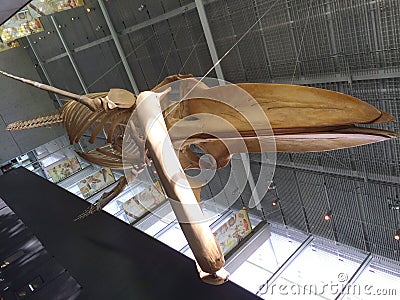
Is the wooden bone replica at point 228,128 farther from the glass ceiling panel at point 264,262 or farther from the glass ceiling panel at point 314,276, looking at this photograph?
the glass ceiling panel at point 264,262

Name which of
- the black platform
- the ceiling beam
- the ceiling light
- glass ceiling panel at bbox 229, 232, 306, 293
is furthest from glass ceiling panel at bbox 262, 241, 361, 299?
the ceiling beam

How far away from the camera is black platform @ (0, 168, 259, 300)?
4.44 metres

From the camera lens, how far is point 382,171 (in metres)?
6.11

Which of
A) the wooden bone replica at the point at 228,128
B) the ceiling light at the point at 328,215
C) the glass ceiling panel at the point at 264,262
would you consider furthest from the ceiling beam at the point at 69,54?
the wooden bone replica at the point at 228,128

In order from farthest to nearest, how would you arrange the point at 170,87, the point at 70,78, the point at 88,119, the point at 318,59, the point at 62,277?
1. the point at 70,78
2. the point at 318,59
3. the point at 62,277
4. the point at 88,119
5. the point at 170,87

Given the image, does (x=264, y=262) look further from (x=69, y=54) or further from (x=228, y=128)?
(x=69, y=54)

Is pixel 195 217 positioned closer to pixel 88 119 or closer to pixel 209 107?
pixel 209 107

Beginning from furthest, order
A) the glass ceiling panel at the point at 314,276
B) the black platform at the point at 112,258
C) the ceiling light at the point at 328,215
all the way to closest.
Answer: the ceiling light at the point at 328,215 → the glass ceiling panel at the point at 314,276 → the black platform at the point at 112,258

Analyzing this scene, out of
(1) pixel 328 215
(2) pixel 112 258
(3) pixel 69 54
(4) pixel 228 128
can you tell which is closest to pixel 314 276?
(1) pixel 328 215

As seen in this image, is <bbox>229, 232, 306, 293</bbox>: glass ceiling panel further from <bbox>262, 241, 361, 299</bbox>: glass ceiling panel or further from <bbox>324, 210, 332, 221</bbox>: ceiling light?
<bbox>324, 210, 332, 221</bbox>: ceiling light

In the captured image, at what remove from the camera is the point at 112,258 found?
5.50 m

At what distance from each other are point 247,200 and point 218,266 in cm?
781


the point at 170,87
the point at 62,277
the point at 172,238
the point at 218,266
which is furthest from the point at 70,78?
the point at 218,266

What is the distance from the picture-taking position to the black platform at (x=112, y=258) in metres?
4.44
